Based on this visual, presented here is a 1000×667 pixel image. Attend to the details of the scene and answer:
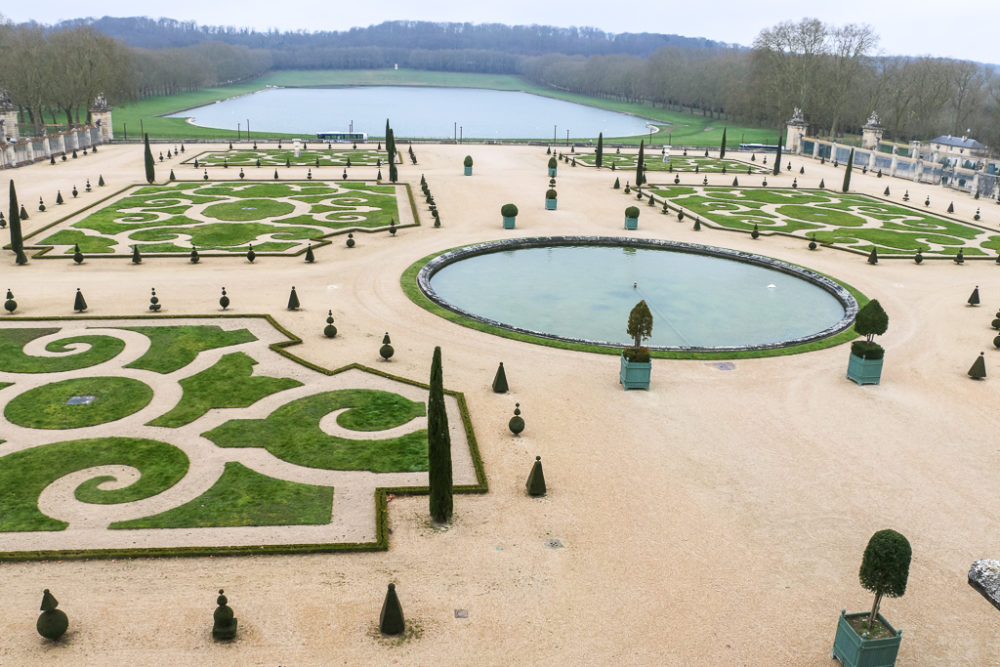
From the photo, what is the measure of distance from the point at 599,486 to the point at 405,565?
6.34 meters

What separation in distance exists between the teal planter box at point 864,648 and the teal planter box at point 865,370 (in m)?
15.9

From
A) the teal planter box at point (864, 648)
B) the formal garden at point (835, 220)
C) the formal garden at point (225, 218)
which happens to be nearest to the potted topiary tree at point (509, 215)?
the formal garden at point (225, 218)

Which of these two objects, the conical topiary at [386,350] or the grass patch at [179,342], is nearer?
the grass patch at [179,342]

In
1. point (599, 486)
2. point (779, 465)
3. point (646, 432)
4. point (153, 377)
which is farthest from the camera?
point (153, 377)

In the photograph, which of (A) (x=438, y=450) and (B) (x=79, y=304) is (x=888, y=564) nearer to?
(A) (x=438, y=450)

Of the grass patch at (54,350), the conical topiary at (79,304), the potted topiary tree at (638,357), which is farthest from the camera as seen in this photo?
the conical topiary at (79,304)

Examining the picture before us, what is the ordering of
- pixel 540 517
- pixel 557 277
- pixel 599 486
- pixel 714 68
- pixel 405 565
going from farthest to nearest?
pixel 714 68 < pixel 557 277 < pixel 599 486 < pixel 540 517 < pixel 405 565

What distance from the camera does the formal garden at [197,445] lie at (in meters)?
18.9

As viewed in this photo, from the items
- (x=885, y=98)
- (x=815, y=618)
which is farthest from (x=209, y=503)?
(x=885, y=98)

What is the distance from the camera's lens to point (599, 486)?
21.5m

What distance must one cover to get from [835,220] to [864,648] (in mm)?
54427

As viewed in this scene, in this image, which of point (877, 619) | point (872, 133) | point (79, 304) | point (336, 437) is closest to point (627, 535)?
point (877, 619)

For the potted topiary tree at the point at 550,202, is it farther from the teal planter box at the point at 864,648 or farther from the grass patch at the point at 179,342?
the teal planter box at the point at 864,648

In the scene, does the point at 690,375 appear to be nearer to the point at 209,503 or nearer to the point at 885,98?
the point at 209,503
